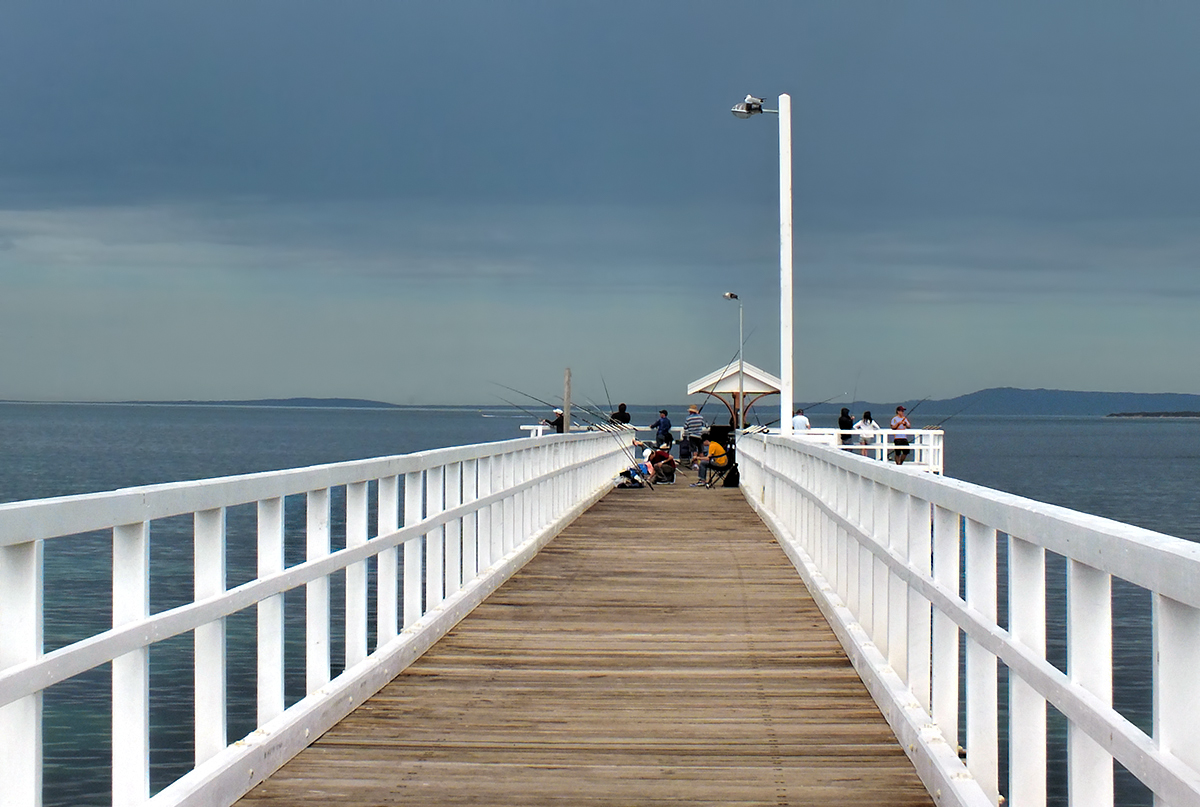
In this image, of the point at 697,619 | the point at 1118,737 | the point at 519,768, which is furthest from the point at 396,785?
the point at 697,619

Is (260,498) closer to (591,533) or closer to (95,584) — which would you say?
(591,533)

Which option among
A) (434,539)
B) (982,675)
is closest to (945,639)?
(982,675)

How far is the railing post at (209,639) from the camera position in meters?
4.96

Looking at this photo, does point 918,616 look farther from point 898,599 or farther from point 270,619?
point 270,619

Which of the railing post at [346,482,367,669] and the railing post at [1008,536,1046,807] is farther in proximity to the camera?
the railing post at [346,482,367,669]

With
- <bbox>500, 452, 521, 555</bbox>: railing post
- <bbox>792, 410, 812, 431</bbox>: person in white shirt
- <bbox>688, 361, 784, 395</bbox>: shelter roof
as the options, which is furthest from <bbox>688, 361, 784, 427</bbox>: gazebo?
<bbox>500, 452, 521, 555</bbox>: railing post

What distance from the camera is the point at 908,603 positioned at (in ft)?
21.6

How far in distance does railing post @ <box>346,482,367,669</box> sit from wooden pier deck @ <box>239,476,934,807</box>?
0.34m

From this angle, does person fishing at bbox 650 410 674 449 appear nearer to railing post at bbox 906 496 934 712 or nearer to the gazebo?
the gazebo

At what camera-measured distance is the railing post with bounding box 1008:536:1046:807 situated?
171 inches

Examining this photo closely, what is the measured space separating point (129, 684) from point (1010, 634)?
2898 mm

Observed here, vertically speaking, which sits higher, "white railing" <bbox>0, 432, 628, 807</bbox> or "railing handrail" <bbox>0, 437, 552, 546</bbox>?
"railing handrail" <bbox>0, 437, 552, 546</bbox>

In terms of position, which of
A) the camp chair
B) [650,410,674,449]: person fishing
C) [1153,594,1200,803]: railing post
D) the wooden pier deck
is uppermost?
[650,410,674,449]: person fishing

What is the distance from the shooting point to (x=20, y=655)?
3.69 m
